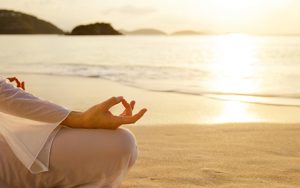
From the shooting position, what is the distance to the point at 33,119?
6.96ft

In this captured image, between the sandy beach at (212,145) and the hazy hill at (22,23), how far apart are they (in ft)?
111

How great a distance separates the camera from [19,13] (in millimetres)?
44281

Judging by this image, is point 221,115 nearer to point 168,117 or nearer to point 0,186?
point 168,117

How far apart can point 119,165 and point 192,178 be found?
1.36m

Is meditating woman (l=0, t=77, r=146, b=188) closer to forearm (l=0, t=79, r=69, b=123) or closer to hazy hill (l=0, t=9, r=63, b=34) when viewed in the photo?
forearm (l=0, t=79, r=69, b=123)

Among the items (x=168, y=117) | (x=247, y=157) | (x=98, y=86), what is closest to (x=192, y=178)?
(x=247, y=157)

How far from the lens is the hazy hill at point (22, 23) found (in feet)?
139

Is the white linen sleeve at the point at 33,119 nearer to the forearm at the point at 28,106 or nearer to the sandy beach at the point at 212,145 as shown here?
the forearm at the point at 28,106

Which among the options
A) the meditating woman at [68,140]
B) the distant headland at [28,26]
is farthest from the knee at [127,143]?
the distant headland at [28,26]

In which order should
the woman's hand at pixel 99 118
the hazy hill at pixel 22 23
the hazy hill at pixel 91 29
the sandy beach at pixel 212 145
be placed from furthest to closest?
the hazy hill at pixel 91 29 < the hazy hill at pixel 22 23 < the sandy beach at pixel 212 145 < the woman's hand at pixel 99 118

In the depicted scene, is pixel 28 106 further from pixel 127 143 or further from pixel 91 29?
pixel 91 29

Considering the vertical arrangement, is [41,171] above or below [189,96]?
above

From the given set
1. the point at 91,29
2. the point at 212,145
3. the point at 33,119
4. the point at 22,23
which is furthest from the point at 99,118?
the point at 91,29

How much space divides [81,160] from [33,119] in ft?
0.81
